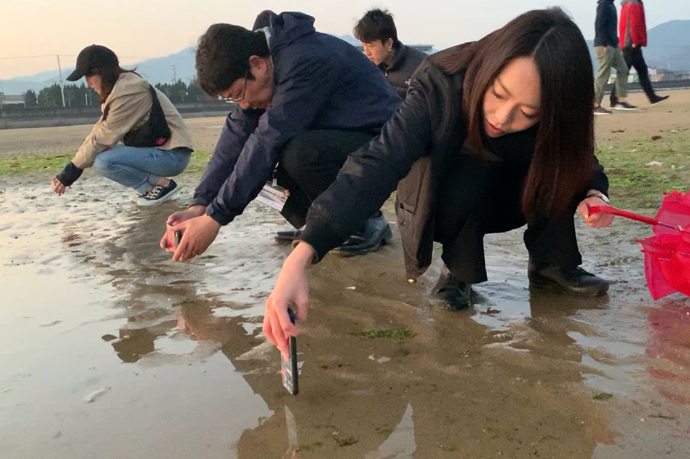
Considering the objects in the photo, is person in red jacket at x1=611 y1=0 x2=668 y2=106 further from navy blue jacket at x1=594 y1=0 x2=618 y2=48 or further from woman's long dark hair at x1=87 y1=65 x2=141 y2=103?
woman's long dark hair at x1=87 y1=65 x2=141 y2=103

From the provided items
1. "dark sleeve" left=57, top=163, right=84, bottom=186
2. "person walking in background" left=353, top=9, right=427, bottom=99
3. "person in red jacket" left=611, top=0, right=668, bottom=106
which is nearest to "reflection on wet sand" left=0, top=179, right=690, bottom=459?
"dark sleeve" left=57, top=163, right=84, bottom=186

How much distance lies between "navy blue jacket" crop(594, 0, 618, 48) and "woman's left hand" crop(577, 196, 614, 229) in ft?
26.2

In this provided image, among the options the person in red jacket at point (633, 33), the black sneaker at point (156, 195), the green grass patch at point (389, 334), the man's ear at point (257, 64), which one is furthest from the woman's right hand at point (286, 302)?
the person in red jacket at point (633, 33)

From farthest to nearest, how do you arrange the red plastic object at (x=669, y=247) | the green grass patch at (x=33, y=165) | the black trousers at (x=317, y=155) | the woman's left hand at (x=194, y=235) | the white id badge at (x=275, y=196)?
the green grass patch at (x=33, y=165), the white id badge at (x=275, y=196), the black trousers at (x=317, y=155), the woman's left hand at (x=194, y=235), the red plastic object at (x=669, y=247)

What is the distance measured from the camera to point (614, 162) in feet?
18.1

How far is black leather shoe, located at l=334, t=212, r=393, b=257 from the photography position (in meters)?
3.27

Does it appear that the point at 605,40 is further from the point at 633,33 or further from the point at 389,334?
the point at 389,334

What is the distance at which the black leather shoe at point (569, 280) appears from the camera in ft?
8.13

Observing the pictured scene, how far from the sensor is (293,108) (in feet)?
9.24

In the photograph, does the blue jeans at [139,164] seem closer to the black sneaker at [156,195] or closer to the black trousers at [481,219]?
the black sneaker at [156,195]

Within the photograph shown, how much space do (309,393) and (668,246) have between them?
1287 millimetres

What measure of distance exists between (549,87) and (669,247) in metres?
0.75

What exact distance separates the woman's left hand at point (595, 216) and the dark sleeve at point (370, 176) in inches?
22.6

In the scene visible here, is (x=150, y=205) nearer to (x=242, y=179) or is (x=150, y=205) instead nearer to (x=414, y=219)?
(x=242, y=179)
